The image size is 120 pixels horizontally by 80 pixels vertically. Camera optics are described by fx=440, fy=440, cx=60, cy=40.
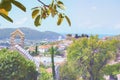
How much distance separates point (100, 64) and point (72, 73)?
4268 millimetres

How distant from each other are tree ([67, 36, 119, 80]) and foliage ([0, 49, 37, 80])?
71.5ft

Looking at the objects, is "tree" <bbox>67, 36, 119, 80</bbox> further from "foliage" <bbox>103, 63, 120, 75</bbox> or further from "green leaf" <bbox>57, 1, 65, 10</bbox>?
"green leaf" <bbox>57, 1, 65, 10</bbox>

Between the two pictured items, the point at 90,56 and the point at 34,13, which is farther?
the point at 90,56

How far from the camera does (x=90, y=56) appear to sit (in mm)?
62812

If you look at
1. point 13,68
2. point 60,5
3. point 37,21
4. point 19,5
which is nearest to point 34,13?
point 37,21

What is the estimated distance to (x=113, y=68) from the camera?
237ft

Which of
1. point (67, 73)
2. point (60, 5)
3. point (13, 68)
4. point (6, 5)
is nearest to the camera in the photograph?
point (6, 5)

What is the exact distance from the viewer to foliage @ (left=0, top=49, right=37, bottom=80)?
37.2 meters

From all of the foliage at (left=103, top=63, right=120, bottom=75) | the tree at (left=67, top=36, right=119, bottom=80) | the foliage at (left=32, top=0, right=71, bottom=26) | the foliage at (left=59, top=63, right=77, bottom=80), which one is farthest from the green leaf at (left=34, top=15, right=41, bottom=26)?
the foliage at (left=103, top=63, right=120, bottom=75)

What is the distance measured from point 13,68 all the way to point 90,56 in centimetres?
2633

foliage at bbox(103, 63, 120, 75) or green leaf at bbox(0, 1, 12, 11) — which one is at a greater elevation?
green leaf at bbox(0, 1, 12, 11)

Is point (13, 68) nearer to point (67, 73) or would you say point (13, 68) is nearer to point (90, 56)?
point (90, 56)

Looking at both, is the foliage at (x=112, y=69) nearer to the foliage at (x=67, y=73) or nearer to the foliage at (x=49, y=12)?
the foliage at (x=67, y=73)

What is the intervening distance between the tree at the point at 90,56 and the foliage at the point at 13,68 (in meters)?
21.8
